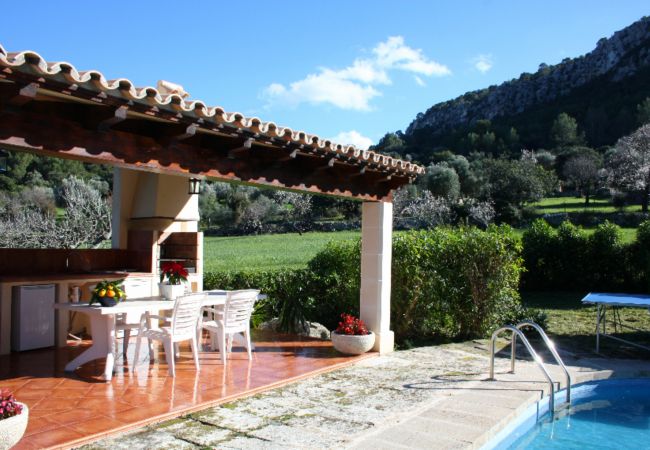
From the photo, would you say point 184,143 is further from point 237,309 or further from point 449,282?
point 449,282

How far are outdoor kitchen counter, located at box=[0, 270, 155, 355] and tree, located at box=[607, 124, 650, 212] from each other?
34636 mm

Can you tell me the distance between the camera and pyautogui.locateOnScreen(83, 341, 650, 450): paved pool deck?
15.2ft

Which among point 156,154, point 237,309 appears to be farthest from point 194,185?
point 156,154

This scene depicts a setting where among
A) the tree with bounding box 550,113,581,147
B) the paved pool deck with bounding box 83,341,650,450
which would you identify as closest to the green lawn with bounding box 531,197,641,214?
the tree with bounding box 550,113,581,147

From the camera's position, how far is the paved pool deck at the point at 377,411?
4.63 m

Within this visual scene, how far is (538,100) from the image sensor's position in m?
70.2

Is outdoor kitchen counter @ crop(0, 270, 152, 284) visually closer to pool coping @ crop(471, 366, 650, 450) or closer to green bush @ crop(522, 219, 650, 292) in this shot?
pool coping @ crop(471, 366, 650, 450)

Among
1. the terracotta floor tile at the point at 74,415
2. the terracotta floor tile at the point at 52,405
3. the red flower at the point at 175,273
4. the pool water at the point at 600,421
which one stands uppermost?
the red flower at the point at 175,273

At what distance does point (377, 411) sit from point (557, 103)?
70.8m

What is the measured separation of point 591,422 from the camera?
676 cm

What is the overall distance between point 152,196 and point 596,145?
176 feet

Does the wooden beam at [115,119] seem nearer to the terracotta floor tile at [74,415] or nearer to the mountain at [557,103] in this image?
the terracotta floor tile at [74,415]

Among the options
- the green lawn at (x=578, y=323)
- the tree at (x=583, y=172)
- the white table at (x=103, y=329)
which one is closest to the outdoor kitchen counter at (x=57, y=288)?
the white table at (x=103, y=329)

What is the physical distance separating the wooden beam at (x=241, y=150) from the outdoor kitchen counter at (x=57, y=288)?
365 cm
